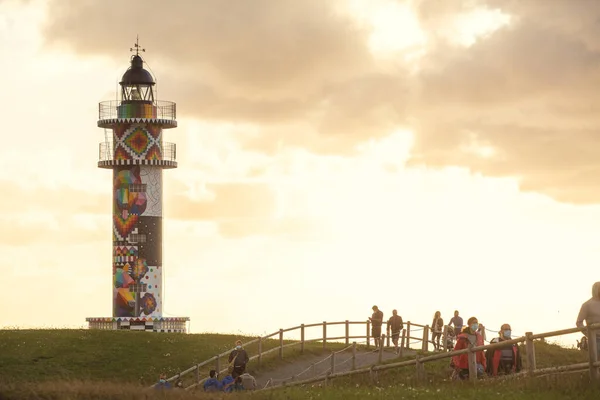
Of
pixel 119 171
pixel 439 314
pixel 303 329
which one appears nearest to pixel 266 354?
pixel 303 329

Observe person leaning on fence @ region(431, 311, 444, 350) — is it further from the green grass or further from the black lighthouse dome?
the black lighthouse dome

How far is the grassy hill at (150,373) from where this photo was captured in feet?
101

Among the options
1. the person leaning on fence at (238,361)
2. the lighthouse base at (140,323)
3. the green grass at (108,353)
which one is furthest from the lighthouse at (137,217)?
the person leaning on fence at (238,361)

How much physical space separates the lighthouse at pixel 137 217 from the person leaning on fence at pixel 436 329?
19.5 m

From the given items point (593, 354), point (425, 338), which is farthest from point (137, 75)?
point (593, 354)

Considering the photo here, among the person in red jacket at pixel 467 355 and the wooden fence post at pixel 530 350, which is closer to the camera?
the wooden fence post at pixel 530 350

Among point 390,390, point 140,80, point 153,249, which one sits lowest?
point 390,390

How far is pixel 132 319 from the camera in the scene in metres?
70.4

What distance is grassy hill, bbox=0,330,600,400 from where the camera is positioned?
101ft

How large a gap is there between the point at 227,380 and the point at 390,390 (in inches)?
268

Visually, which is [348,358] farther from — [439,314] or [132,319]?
Answer: [132,319]

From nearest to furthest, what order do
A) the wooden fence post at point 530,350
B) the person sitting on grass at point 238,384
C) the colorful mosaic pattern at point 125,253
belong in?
the wooden fence post at point 530,350, the person sitting on grass at point 238,384, the colorful mosaic pattern at point 125,253

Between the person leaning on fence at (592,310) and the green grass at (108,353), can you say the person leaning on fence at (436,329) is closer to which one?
the green grass at (108,353)

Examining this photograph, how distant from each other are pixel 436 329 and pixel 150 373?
517 inches
